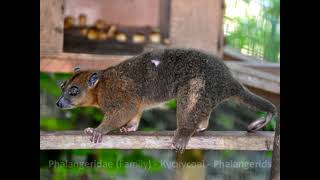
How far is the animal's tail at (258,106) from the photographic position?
10.3 ft

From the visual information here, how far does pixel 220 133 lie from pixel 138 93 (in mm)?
483

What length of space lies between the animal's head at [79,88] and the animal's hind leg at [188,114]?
506 millimetres

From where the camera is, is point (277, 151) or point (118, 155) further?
point (118, 155)

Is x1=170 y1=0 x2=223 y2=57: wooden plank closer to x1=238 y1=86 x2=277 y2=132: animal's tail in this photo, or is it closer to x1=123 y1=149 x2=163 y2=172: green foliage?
x1=238 y1=86 x2=277 y2=132: animal's tail

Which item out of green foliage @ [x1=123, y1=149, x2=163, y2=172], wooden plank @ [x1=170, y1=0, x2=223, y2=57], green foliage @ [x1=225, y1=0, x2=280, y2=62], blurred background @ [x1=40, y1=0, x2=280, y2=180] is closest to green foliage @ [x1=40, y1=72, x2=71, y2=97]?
blurred background @ [x1=40, y1=0, x2=280, y2=180]

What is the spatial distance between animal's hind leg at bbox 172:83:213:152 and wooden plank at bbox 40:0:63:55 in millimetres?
802

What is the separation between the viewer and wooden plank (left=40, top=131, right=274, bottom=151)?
9.66ft

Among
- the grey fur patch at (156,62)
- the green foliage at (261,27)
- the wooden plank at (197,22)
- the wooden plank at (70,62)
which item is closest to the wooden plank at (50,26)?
the wooden plank at (70,62)

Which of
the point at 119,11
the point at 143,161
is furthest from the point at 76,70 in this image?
the point at 119,11
